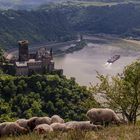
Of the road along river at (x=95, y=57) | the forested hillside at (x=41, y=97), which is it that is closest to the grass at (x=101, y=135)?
the forested hillside at (x=41, y=97)

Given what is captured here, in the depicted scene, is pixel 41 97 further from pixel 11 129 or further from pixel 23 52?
pixel 11 129

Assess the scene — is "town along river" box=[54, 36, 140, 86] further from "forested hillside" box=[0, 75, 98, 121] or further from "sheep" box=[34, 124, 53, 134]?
"sheep" box=[34, 124, 53, 134]

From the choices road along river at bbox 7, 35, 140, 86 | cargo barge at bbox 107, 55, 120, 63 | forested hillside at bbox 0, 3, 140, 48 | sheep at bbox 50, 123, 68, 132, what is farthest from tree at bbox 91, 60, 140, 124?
forested hillside at bbox 0, 3, 140, 48

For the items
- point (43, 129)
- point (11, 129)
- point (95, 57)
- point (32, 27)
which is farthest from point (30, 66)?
point (32, 27)

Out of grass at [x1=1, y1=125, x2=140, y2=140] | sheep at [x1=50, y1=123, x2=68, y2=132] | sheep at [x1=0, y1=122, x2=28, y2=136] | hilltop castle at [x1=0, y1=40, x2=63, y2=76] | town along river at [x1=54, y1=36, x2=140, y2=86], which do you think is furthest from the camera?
town along river at [x1=54, y1=36, x2=140, y2=86]

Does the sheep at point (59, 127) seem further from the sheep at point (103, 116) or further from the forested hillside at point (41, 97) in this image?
the forested hillside at point (41, 97)
